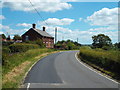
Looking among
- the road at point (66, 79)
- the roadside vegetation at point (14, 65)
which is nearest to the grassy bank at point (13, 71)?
the roadside vegetation at point (14, 65)

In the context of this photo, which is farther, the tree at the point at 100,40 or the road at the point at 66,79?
the tree at the point at 100,40

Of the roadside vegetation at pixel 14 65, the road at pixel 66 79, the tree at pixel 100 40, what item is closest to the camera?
the road at pixel 66 79

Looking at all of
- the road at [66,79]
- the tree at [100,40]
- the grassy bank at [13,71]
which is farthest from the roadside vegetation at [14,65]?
→ the tree at [100,40]

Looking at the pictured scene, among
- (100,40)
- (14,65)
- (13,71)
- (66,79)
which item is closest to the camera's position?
(66,79)

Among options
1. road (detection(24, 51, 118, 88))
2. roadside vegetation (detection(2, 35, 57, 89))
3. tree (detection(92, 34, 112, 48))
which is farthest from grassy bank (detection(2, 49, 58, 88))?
tree (detection(92, 34, 112, 48))

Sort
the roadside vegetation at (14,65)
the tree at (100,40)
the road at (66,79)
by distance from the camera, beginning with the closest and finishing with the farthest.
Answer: the road at (66,79)
the roadside vegetation at (14,65)
the tree at (100,40)

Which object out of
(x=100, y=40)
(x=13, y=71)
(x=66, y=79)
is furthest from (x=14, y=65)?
(x=100, y=40)

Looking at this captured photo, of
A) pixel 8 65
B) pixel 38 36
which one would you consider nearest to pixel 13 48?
pixel 8 65

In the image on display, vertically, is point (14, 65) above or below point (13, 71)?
above

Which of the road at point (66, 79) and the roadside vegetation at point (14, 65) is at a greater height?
the roadside vegetation at point (14, 65)

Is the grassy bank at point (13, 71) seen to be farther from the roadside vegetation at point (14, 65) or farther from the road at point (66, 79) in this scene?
the road at point (66, 79)

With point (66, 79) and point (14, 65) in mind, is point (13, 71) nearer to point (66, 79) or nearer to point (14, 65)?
point (14, 65)

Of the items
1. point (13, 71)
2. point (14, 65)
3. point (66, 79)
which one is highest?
point (14, 65)

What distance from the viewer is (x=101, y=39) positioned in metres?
94.8
